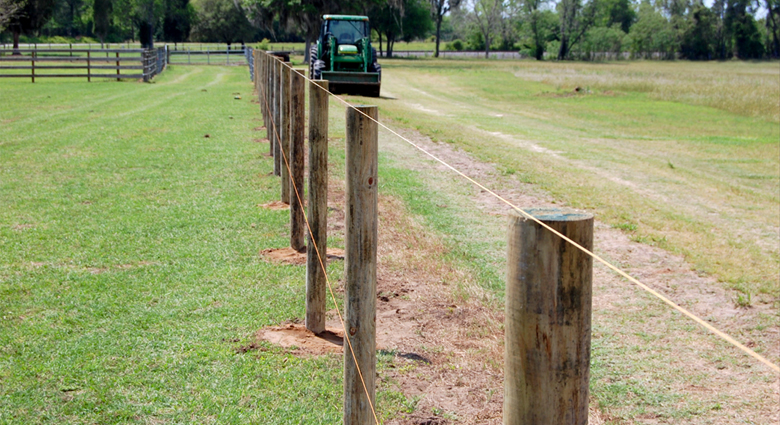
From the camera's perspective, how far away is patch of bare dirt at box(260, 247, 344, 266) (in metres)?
6.18

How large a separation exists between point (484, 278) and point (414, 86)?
2912 centimetres

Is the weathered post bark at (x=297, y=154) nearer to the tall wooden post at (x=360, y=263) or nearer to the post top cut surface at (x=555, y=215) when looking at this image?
the tall wooden post at (x=360, y=263)

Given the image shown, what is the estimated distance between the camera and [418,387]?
408 centimetres

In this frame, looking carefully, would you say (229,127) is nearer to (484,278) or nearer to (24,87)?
(484,278)

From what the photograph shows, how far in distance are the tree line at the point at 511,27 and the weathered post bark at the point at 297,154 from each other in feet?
207

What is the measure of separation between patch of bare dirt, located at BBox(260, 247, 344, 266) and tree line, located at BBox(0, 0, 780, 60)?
63.5 metres

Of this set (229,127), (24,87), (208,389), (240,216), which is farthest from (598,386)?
(24,87)

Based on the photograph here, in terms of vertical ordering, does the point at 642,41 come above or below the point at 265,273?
above

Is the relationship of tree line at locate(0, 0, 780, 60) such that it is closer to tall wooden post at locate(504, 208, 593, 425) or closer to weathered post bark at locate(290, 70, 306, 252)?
weathered post bark at locate(290, 70, 306, 252)

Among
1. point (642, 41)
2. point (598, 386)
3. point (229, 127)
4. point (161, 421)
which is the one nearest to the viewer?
point (161, 421)

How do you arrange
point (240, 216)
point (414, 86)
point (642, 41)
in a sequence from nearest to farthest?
point (240, 216) < point (414, 86) < point (642, 41)

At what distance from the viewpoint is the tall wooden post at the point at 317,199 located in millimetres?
4500

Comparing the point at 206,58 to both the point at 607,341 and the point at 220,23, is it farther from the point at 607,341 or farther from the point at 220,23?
the point at 607,341

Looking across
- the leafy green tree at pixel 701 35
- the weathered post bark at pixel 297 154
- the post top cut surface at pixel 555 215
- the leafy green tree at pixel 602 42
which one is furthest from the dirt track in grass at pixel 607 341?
the leafy green tree at pixel 701 35
